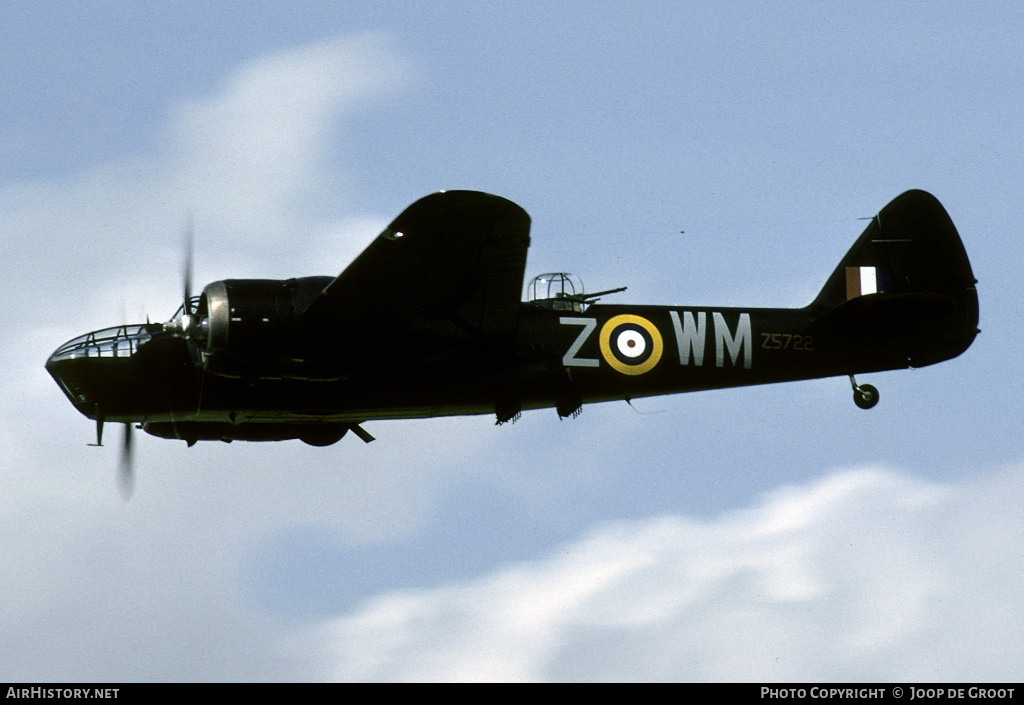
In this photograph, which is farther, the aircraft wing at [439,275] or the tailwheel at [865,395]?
the tailwheel at [865,395]

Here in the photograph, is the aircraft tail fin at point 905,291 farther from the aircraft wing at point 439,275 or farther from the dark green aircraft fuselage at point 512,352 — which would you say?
the aircraft wing at point 439,275

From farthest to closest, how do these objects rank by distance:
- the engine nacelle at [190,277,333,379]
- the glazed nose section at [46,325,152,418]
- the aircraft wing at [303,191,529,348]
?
the glazed nose section at [46,325,152,418] < the engine nacelle at [190,277,333,379] < the aircraft wing at [303,191,529,348]

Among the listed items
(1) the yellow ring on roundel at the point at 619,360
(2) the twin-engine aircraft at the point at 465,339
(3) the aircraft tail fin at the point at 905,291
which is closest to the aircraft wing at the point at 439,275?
(2) the twin-engine aircraft at the point at 465,339

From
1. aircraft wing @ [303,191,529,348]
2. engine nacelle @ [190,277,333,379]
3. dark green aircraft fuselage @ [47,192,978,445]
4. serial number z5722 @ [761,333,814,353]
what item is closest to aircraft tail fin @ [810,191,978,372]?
dark green aircraft fuselage @ [47,192,978,445]

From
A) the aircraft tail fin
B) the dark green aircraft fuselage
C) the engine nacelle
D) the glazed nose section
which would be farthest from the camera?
the aircraft tail fin

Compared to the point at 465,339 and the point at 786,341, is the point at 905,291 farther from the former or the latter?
the point at 465,339

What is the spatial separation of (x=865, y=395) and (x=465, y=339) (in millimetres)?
5663

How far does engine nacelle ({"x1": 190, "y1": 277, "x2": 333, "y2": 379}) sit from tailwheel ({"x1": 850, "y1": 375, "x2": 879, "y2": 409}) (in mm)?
7321

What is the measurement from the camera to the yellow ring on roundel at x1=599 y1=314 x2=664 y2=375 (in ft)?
61.6

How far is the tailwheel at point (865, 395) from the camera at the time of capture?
65.0 feet

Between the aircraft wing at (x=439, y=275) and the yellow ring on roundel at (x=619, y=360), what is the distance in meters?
1.45

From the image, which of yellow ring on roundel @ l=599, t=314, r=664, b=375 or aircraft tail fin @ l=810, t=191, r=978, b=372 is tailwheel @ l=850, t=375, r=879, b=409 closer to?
aircraft tail fin @ l=810, t=191, r=978, b=372

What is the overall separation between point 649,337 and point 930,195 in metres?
4.96
